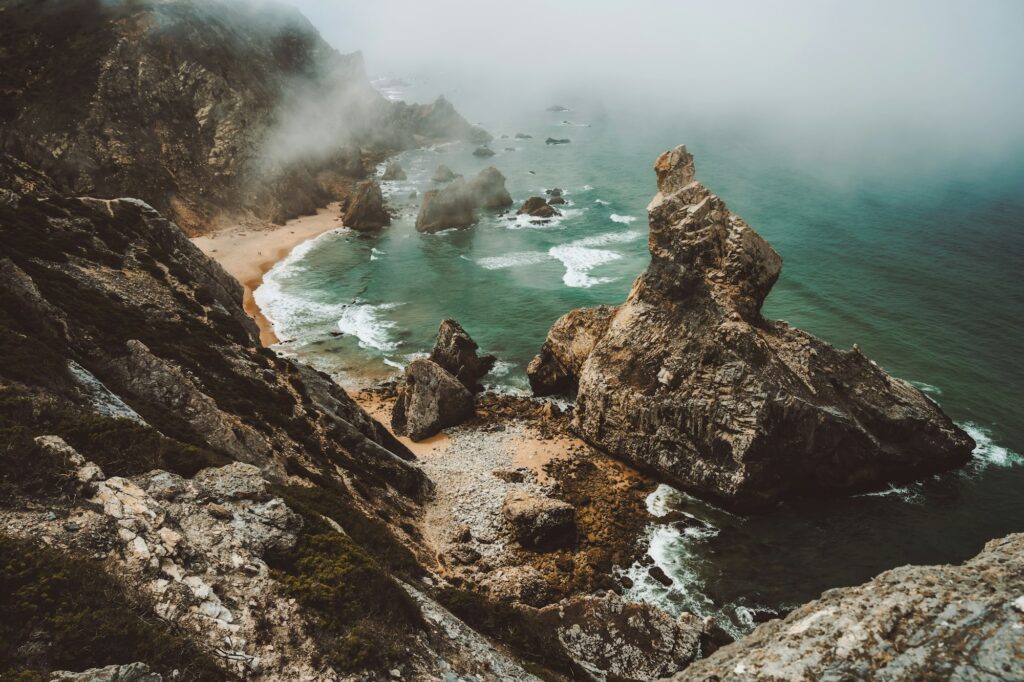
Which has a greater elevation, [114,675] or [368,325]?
[114,675]

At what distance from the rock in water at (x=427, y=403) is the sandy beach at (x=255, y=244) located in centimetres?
2362

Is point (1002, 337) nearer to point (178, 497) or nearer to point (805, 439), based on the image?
point (805, 439)

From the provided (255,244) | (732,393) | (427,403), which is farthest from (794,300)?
(255,244)

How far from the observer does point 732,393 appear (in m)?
29.3

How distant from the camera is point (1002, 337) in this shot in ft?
147

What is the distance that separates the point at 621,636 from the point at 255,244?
66927 mm

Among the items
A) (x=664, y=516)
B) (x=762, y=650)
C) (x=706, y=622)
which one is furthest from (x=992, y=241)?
(x=762, y=650)

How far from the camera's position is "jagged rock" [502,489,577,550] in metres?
26.1

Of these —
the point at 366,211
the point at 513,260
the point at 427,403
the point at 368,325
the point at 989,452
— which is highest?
the point at 366,211

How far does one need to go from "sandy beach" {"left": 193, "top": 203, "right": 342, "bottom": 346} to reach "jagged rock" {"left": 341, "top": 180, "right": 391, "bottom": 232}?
305cm

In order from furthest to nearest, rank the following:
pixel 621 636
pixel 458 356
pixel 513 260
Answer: pixel 513 260 → pixel 458 356 → pixel 621 636

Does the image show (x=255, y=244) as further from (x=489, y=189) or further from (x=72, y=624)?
(x=72, y=624)

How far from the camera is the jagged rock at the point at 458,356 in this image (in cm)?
4125

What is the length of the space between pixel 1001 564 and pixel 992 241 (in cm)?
7293
